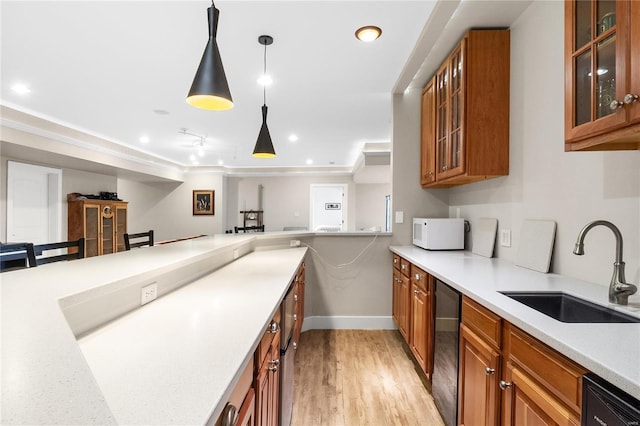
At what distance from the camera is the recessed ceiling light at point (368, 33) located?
220cm

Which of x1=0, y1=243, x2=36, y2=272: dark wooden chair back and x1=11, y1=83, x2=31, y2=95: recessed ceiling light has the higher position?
x1=11, y1=83, x2=31, y2=95: recessed ceiling light

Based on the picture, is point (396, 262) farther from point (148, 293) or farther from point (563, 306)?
point (148, 293)

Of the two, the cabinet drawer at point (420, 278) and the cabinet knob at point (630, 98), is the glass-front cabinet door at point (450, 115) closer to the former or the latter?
the cabinet drawer at point (420, 278)

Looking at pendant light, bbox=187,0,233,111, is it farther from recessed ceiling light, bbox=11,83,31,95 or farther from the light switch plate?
recessed ceiling light, bbox=11,83,31,95

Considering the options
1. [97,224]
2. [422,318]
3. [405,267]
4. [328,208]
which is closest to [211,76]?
[422,318]

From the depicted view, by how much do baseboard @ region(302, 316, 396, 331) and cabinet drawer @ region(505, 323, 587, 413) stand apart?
2326mm

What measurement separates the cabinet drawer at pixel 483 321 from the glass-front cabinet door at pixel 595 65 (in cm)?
78

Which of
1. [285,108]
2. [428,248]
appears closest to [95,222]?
[285,108]

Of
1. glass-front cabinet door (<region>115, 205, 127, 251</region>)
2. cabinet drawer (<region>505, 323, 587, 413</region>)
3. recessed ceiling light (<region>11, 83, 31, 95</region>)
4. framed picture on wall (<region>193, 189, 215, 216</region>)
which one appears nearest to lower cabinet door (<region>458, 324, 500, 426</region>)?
cabinet drawer (<region>505, 323, 587, 413</region>)

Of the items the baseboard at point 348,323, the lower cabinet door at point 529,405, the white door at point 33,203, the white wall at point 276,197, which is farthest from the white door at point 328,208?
the lower cabinet door at point 529,405

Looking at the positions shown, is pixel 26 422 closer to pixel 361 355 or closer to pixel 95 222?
pixel 361 355

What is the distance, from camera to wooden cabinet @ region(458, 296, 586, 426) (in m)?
0.90

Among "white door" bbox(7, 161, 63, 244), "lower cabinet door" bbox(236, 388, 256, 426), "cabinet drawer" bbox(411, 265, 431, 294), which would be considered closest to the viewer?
"lower cabinet door" bbox(236, 388, 256, 426)

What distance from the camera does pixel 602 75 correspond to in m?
1.16
